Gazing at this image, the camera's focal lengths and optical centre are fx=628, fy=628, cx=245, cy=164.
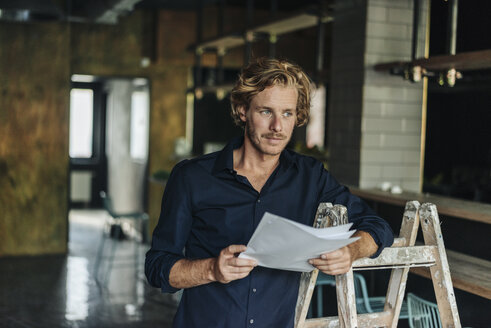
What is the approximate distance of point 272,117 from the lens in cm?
167

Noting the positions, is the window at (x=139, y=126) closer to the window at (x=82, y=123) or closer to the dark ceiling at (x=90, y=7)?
the dark ceiling at (x=90, y=7)

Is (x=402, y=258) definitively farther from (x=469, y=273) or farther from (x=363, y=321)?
(x=469, y=273)

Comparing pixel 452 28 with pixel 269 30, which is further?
pixel 269 30

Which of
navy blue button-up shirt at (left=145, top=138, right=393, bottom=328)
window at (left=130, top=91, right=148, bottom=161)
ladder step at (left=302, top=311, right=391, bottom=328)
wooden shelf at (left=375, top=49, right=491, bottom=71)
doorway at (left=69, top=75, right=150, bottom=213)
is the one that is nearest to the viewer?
navy blue button-up shirt at (left=145, top=138, right=393, bottom=328)

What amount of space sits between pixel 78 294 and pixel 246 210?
4.15 meters

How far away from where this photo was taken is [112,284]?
5.88 metres

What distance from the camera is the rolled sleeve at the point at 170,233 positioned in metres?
1.62

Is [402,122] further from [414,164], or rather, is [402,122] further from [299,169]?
[299,169]

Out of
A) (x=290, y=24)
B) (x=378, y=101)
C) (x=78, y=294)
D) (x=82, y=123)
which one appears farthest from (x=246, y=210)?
(x=82, y=123)

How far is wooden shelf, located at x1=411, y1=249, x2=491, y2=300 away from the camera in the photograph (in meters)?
2.52

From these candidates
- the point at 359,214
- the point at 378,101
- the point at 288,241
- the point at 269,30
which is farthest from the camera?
the point at 269,30

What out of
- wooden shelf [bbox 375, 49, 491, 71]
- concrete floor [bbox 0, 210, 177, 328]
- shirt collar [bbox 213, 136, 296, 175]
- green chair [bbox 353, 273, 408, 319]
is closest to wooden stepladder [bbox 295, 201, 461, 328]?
shirt collar [bbox 213, 136, 296, 175]

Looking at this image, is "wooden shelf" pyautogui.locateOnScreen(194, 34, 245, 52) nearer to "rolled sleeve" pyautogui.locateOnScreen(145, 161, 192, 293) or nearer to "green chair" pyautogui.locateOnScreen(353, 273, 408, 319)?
"green chair" pyautogui.locateOnScreen(353, 273, 408, 319)

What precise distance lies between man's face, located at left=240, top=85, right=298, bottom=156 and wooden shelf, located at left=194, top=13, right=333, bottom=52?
3101 mm
